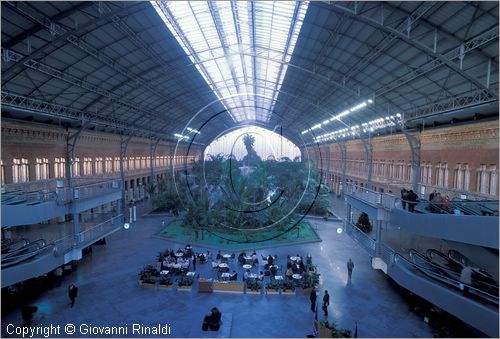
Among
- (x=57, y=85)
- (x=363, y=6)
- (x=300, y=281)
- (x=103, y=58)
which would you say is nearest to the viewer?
(x=363, y=6)

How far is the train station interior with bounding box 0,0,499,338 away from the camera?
13805mm

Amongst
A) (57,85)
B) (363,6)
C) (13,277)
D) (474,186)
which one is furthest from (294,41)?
(13,277)

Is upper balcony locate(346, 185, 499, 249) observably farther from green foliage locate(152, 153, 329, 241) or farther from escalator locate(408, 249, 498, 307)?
green foliage locate(152, 153, 329, 241)

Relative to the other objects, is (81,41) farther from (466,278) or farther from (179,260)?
(466,278)

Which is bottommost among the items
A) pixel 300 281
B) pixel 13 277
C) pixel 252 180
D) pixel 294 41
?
pixel 300 281

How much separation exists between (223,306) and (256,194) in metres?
17.2

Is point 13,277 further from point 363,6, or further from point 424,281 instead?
point 363,6

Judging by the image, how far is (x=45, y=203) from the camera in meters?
15.5

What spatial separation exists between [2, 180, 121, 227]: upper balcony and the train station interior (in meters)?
0.10

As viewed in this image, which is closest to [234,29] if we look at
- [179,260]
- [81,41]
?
[81,41]

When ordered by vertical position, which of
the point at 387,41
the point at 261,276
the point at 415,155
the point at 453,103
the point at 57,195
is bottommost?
the point at 261,276

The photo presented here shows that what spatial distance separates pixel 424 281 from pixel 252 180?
73.1 feet

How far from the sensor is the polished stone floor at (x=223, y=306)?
45.9 feet

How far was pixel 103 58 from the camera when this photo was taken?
2269 centimetres
